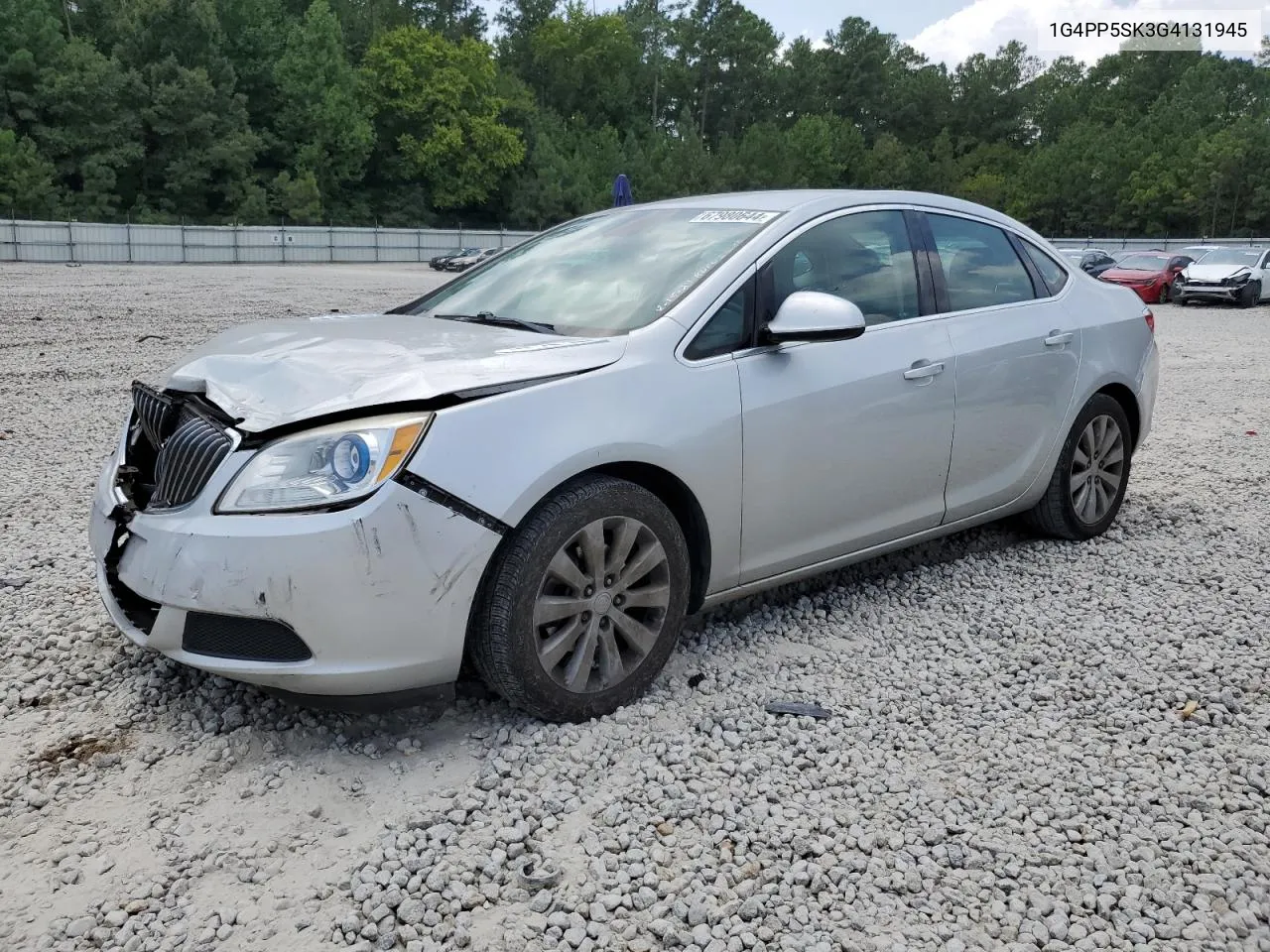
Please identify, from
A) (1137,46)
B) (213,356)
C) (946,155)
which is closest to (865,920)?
(213,356)

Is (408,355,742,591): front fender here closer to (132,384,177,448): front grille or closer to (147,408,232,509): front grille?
(147,408,232,509): front grille

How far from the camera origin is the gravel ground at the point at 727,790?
256cm

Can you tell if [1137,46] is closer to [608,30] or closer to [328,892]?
[608,30]

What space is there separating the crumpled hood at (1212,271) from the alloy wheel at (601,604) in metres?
26.5

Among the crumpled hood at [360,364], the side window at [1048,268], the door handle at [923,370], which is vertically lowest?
the door handle at [923,370]

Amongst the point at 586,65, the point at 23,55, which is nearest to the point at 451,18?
the point at 586,65

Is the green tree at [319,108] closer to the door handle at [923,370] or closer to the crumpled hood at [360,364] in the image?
the crumpled hood at [360,364]

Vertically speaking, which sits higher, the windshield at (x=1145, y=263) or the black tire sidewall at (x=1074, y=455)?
the windshield at (x=1145, y=263)

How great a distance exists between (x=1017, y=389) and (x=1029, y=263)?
75 centimetres

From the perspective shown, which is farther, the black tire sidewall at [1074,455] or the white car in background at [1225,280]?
the white car in background at [1225,280]

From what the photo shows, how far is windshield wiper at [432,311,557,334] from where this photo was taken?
150 inches

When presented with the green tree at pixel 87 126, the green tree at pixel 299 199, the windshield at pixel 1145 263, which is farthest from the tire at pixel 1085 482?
the green tree at pixel 299 199

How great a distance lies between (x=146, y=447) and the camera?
372 centimetres

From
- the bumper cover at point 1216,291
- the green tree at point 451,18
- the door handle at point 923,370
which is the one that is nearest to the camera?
the door handle at point 923,370
